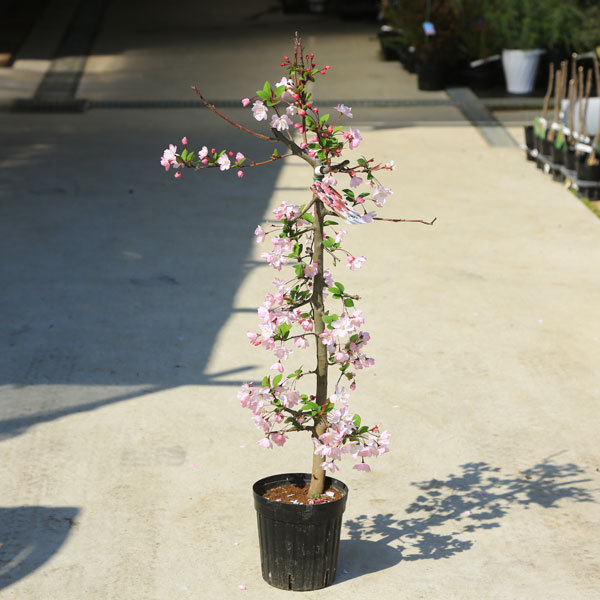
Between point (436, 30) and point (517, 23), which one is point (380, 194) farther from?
point (436, 30)

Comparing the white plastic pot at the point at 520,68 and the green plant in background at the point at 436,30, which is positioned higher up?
the green plant in background at the point at 436,30

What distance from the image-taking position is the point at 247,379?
272 inches

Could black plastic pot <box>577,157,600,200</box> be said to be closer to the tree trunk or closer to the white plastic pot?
the white plastic pot

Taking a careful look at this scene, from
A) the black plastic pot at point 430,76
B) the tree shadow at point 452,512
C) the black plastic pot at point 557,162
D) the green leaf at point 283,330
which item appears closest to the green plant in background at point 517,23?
the black plastic pot at point 430,76

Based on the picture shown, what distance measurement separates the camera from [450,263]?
369 inches

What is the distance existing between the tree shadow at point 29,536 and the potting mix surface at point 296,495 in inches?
43.8

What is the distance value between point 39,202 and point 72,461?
20.1ft

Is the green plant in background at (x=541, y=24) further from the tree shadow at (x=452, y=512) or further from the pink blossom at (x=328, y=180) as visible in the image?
the pink blossom at (x=328, y=180)

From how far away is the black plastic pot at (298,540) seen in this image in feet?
14.5

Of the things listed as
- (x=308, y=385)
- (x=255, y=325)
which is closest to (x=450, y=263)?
(x=255, y=325)

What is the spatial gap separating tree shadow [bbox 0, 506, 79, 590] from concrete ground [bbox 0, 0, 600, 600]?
14 mm

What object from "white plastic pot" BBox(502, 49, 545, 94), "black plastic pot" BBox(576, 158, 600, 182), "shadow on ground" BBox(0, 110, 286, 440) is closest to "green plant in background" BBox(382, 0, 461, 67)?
"white plastic pot" BBox(502, 49, 545, 94)

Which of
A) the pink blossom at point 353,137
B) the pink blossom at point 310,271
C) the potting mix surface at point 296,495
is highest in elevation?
the pink blossom at point 353,137

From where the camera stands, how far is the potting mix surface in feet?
15.0
